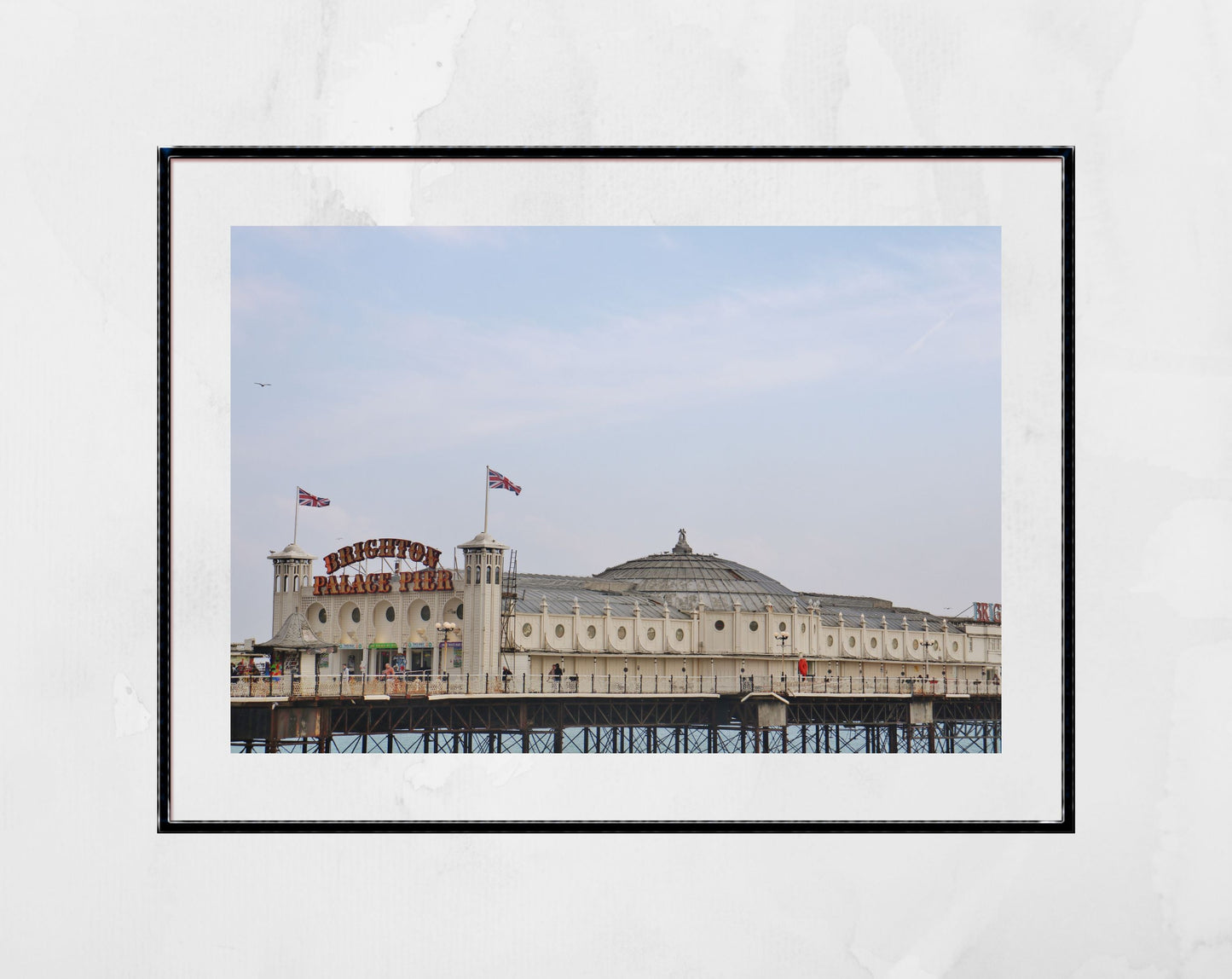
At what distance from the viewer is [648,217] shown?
339 centimetres

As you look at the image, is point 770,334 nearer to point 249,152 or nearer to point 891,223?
point 891,223

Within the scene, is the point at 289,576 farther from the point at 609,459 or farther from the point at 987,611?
the point at 987,611

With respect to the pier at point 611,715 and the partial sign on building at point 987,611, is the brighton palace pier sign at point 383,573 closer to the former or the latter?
the pier at point 611,715

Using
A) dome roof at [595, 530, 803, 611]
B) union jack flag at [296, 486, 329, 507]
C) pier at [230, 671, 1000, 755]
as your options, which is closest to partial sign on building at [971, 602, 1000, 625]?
pier at [230, 671, 1000, 755]

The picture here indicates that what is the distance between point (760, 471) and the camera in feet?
11.6

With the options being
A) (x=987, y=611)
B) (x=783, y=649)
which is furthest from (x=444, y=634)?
(x=987, y=611)

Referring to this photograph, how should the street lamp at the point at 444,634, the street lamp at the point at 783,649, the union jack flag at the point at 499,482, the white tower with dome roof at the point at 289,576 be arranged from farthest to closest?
the street lamp at the point at 444,634
the street lamp at the point at 783,649
the union jack flag at the point at 499,482
the white tower with dome roof at the point at 289,576

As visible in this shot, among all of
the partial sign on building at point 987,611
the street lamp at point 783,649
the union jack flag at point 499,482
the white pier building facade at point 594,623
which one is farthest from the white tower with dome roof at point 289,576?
the partial sign on building at point 987,611

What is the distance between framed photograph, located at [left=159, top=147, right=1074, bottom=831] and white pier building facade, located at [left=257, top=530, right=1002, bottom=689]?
15 millimetres

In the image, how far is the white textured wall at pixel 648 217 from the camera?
3.26 m

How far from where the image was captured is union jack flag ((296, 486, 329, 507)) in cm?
331

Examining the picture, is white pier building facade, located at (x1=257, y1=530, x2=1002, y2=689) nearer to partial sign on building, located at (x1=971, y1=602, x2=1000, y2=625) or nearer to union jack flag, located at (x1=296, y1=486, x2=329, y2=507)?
partial sign on building, located at (x1=971, y1=602, x2=1000, y2=625)

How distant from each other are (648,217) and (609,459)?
749 millimetres

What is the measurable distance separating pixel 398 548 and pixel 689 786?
3.69 feet
